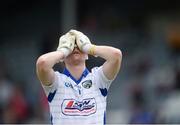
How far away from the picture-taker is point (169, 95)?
14367mm

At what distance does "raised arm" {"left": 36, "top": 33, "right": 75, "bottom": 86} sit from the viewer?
7461 mm

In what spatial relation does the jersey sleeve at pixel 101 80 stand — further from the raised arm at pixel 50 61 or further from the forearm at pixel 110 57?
the raised arm at pixel 50 61

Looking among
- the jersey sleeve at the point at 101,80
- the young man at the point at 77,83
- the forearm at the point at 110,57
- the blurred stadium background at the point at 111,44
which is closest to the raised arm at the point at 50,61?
the young man at the point at 77,83

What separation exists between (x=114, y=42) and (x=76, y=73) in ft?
30.2

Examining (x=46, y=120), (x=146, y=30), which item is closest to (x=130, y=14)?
(x=146, y=30)

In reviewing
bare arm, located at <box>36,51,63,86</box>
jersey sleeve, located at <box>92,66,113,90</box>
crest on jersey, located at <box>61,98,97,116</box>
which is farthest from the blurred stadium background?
bare arm, located at <box>36,51,63,86</box>

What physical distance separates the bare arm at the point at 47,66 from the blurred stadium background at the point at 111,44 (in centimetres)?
555

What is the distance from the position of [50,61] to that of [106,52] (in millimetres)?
465

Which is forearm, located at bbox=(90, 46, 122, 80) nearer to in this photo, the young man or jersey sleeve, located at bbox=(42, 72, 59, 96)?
the young man

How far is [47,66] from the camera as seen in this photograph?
7.47 m

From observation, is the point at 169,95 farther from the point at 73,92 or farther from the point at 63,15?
the point at 73,92

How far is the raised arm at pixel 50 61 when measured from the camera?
7.46m

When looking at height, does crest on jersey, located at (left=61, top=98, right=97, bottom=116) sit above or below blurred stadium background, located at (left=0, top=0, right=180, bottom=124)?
above

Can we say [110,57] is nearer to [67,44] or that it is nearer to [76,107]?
[67,44]
